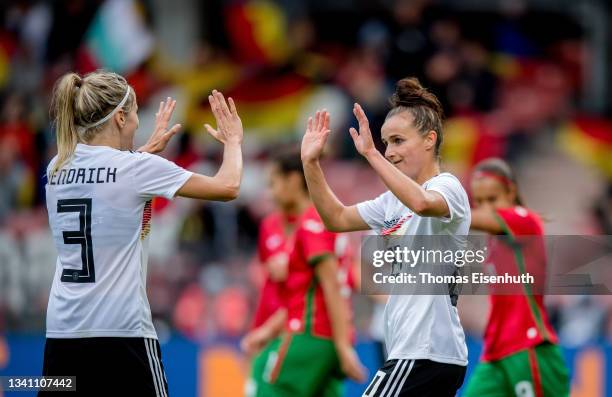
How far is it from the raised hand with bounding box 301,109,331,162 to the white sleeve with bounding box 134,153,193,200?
2.16 feet

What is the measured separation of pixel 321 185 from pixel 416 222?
52 centimetres

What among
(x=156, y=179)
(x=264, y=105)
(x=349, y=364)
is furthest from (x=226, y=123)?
(x=264, y=105)

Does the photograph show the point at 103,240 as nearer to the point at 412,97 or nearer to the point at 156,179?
the point at 156,179

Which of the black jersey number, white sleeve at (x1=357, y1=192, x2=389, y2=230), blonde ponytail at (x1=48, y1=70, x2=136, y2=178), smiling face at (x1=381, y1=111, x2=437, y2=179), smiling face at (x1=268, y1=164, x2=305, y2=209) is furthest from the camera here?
smiling face at (x1=268, y1=164, x2=305, y2=209)

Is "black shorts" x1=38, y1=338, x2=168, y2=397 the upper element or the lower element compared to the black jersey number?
lower

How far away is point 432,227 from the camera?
5.29 metres

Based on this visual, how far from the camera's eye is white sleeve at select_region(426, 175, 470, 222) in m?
5.12

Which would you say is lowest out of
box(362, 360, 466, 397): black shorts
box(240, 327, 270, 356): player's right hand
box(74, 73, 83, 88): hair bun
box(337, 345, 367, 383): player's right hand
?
box(362, 360, 466, 397): black shorts

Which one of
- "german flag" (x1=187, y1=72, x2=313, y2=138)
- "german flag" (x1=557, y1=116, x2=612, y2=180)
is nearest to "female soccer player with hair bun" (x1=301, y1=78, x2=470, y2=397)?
"german flag" (x1=187, y1=72, x2=313, y2=138)

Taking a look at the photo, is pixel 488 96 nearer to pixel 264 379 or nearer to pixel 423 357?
pixel 264 379

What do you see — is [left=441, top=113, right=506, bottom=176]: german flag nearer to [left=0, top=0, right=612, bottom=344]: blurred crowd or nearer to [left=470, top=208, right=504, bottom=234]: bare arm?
[left=0, top=0, right=612, bottom=344]: blurred crowd

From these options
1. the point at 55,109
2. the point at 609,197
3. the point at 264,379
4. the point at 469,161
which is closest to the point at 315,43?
the point at 469,161

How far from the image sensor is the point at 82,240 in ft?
16.6

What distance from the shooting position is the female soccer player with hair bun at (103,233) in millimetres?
Result: 4992
